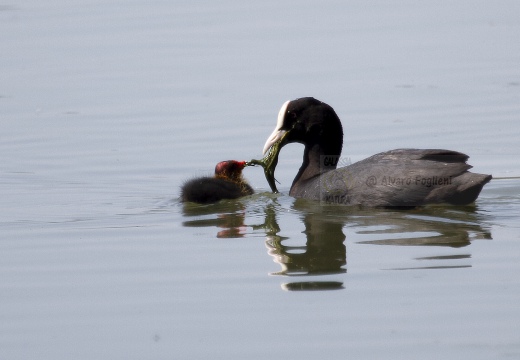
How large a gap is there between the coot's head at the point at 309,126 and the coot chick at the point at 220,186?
1.20 feet

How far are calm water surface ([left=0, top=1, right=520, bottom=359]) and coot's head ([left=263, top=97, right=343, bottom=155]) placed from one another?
0.51 metres

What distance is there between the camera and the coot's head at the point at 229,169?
27.6 ft

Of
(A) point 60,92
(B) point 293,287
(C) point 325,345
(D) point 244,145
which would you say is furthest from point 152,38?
(C) point 325,345

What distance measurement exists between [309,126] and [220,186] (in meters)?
0.85

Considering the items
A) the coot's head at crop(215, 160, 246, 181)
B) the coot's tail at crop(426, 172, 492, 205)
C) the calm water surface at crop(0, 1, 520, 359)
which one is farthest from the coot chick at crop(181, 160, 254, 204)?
the coot's tail at crop(426, 172, 492, 205)

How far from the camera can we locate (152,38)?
561 inches

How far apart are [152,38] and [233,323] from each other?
9.74 meters

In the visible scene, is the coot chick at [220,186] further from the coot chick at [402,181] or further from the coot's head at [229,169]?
the coot chick at [402,181]

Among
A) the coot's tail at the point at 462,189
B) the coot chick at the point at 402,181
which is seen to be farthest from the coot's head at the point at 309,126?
the coot's tail at the point at 462,189

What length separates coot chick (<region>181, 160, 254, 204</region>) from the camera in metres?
7.92

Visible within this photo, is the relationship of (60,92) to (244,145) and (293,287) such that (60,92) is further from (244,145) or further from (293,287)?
(293,287)

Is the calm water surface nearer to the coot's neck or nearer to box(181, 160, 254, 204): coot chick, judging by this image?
box(181, 160, 254, 204): coot chick

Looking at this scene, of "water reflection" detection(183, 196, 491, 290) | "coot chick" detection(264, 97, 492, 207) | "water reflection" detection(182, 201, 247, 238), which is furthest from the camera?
"coot chick" detection(264, 97, 492, 207)

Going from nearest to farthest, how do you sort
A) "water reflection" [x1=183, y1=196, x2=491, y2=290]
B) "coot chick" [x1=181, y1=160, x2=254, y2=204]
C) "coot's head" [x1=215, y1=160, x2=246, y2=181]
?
"water reflection" [x1=183, y1=196, x2=491, y2=290] → "coot chick" [x1=181, y1=160, x2=254, y2=204] → "coot's head" [x1=215, y1=160, x2=246, y2=181]
